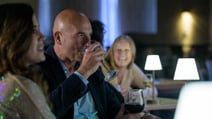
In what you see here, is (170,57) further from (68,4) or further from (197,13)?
(68,4)

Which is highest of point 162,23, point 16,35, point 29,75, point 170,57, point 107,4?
point 16,35

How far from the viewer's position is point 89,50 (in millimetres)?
1754

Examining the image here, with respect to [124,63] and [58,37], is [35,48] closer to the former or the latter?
[58,37]

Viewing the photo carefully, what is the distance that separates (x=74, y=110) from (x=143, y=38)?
6.68 meters

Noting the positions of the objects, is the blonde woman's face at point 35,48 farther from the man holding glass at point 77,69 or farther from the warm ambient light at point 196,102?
the warm ambient light at point 196,102

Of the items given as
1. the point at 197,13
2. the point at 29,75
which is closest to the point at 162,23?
the point at 197,13

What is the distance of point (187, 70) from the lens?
3381 mm

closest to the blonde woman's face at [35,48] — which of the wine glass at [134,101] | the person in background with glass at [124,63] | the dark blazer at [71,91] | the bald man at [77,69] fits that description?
the dark blazer at [71,91]

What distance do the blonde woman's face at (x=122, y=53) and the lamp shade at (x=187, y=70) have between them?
53cm

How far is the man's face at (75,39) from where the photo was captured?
1.97 metres

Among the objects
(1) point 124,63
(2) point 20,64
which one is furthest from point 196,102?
(1) point 124,63

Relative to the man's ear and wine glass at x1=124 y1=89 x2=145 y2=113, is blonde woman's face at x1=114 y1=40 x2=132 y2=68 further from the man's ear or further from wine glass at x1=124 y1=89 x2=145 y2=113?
wine glass at x1=124 y1=89 x2=145 y2=113

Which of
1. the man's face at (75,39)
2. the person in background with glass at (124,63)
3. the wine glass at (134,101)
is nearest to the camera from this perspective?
the wine glass at (134,101)

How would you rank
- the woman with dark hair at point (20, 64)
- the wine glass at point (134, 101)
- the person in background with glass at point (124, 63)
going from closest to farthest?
1. the woman with dark hair at point (20, 64)
2. the wine glass at point (134, 101)
3. the person in background with glass at point (124, 63)
